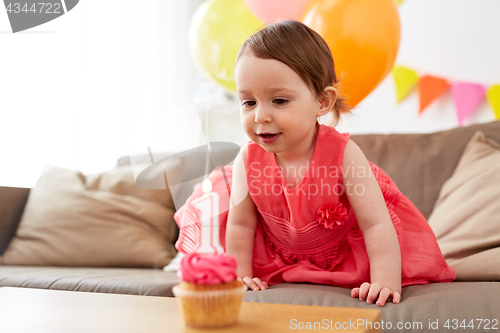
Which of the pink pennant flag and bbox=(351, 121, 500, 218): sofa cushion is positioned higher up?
the pink pennant flag

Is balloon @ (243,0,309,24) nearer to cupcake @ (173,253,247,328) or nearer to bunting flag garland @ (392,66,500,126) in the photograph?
bunting flag garland @ (392,66,500,126)

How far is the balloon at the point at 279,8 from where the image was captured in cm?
149

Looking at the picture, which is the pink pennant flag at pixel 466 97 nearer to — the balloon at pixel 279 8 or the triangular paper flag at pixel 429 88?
the triangular paper flag at pixel 429 88

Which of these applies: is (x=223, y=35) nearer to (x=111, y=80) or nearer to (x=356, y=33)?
(x=356, y=33)

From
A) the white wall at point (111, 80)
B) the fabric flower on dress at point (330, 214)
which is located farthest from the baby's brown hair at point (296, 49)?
the white wall at point (111, 80)

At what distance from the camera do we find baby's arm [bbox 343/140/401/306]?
872mm

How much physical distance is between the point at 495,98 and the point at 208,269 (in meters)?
1.78

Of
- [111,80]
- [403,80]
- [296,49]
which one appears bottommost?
[403,80]

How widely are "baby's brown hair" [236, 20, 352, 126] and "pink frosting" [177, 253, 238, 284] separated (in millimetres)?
502

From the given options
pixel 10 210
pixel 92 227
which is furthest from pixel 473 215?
pixel 10 210

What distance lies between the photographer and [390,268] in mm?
882

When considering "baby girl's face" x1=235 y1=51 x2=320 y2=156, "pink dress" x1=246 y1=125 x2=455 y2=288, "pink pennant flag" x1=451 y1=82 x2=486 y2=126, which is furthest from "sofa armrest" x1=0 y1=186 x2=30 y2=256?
"pink pennant flag" x1=451 y1=82 x2=486 y2=126

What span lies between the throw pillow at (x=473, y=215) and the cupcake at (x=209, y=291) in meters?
0.75

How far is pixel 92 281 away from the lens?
105 cm
